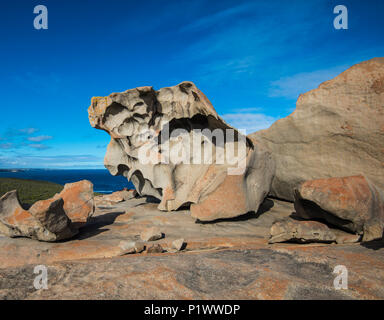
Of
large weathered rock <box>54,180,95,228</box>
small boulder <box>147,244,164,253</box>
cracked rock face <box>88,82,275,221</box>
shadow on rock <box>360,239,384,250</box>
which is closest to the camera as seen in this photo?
shadow on rock <box>360,239,384,250</box>

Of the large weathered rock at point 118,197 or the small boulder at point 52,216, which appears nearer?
the small boulder at point 52,216

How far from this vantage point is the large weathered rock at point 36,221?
193 inches

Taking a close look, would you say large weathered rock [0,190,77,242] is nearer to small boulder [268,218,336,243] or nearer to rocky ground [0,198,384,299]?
rocky ground [0,198,384,299]

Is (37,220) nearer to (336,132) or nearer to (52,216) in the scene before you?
(52,216)

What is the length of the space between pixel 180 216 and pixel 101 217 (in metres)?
2.28

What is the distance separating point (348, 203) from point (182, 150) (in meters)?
4.70

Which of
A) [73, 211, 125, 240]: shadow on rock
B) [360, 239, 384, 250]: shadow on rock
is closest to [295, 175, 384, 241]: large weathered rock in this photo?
[360, 239, 384, 250]: shadow on rock

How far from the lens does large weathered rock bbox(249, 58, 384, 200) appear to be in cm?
685

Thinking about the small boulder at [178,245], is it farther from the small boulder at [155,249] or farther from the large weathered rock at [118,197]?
the large weathered rock at [118,197]

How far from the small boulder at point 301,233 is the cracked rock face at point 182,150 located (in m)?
1.76

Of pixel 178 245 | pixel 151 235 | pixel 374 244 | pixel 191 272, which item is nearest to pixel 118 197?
pixel 151 235

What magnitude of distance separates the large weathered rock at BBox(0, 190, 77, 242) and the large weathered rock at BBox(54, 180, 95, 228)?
682mm

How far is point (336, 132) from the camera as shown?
748 centimetres

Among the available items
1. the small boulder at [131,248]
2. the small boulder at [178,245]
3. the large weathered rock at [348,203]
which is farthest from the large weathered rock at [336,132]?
the small boulder at [131,248]
